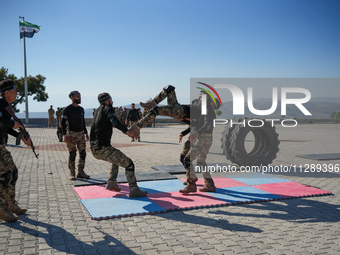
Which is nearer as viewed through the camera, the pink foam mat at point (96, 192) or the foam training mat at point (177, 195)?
the foam training mat at point (177, 195)

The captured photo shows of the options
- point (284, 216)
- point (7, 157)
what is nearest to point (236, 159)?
point (284, 216)

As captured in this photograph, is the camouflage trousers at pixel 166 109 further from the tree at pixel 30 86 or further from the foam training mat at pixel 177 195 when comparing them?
the tree at pixel 30 86

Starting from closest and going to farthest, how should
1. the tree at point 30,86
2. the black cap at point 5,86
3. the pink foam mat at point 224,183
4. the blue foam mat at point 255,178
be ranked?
the black cap at point 5,86 → the pink foam mat at point 224,183 → the blue foam mat at point 255,178 → the tree at point 30,86

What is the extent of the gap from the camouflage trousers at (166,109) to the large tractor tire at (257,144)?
3.95 metres

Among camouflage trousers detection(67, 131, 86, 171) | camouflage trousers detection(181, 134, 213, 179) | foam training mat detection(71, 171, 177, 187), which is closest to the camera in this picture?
camouflage trousers detection(181, 134, 213, 179)

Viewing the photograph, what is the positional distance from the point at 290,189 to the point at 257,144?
3662 millimetres

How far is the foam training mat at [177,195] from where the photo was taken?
17.6 ft

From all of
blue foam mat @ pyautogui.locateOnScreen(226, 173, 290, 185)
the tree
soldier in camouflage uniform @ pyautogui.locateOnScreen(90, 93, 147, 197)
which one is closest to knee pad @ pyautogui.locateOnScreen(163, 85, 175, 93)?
soldier in camouflage uniform @ pyautogui.locateOnScreen(90, 93, 147, 197)

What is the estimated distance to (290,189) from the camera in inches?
263

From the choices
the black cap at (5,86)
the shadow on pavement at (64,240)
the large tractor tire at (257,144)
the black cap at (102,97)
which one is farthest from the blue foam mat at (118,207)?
the large tractor tire at (257,144)

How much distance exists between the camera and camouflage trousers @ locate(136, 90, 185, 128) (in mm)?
5688

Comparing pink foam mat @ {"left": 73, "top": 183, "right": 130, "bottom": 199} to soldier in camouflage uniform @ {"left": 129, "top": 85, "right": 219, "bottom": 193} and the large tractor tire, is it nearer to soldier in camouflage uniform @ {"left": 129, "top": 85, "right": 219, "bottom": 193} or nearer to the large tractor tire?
soldier in camouflage uniform @ {"left": 129, "top": 85, "right": 219, "bottom": 193}

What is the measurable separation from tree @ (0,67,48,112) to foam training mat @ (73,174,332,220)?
42.6 metres

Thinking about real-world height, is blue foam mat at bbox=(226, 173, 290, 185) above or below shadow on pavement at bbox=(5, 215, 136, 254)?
below
